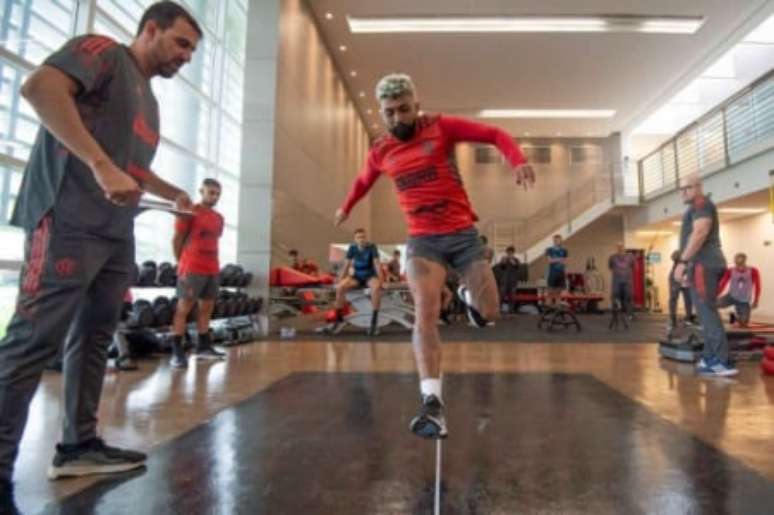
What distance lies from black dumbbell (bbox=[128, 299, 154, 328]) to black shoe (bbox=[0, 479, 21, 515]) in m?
2.74

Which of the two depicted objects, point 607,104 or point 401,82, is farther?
point 607,104

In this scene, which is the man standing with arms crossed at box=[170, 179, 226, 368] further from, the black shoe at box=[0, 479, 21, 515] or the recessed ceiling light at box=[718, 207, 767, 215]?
the recessed ceiling light at box=[718, 207, 767, 215]

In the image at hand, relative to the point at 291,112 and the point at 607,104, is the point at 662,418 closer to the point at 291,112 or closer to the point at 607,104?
the point at 291,112

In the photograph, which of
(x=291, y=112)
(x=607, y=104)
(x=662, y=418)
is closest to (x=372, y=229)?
(x=607, y=104)

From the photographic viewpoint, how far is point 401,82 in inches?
77.4

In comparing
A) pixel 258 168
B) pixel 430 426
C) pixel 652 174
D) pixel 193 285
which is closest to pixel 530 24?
pixel 652 174

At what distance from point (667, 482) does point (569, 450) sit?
0.35 m

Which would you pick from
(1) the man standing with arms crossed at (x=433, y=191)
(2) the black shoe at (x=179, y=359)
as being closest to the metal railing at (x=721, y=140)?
(1) the man standing with arms crossed at (x=433, y=191)

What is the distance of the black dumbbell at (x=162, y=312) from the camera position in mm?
4062

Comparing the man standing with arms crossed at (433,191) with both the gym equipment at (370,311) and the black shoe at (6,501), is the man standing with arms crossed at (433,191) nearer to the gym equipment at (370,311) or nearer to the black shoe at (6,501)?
the black shoe at (6,501)

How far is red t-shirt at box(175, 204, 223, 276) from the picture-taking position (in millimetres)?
3820

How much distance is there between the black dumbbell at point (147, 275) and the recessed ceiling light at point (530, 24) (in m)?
6.99

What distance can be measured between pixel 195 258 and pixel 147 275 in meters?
0.64

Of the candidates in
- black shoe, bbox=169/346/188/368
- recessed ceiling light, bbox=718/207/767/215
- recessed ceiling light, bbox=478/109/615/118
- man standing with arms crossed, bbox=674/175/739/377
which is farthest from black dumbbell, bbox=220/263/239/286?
recessed ceiling light, bbox=478/109/615/118
